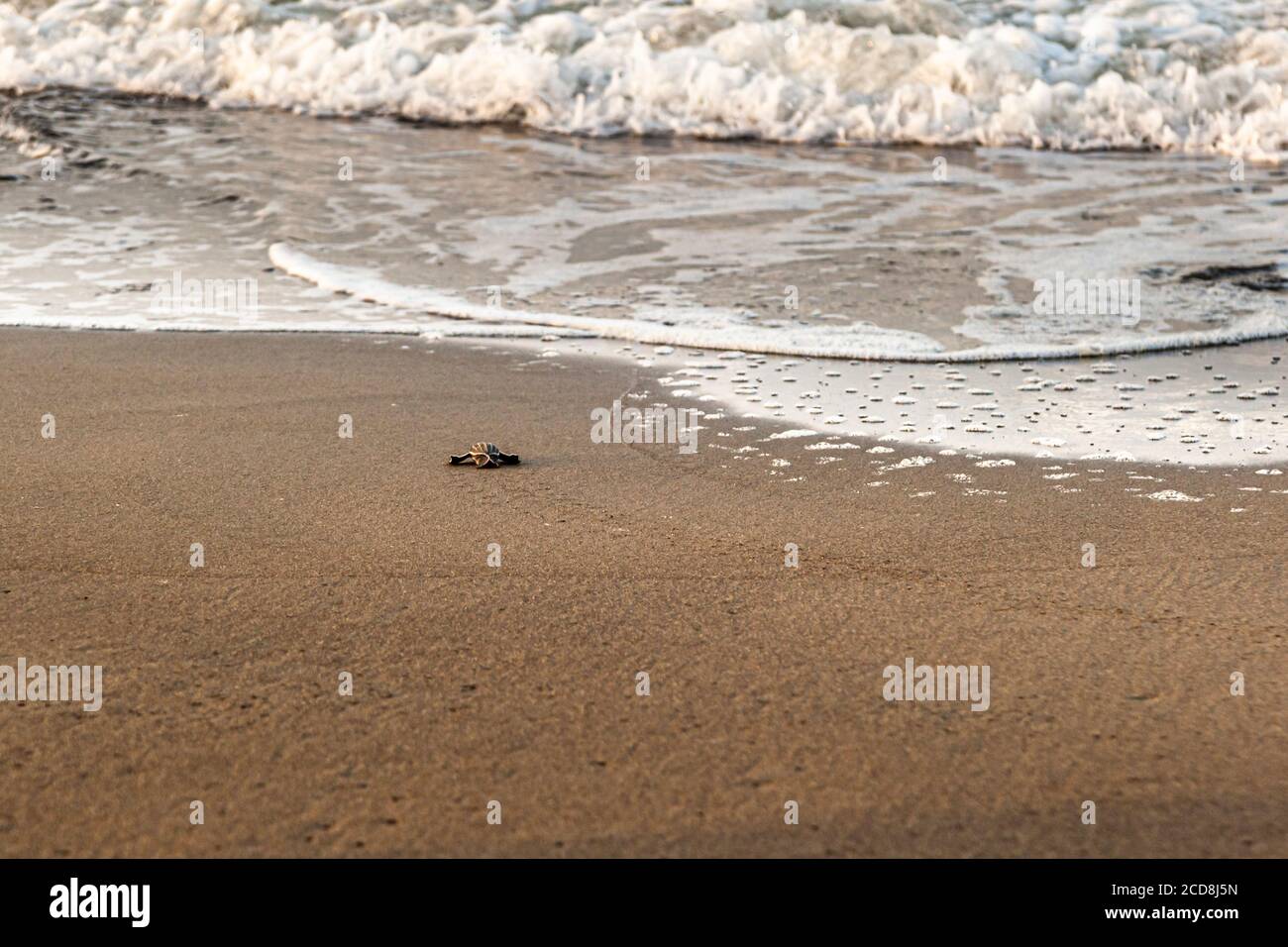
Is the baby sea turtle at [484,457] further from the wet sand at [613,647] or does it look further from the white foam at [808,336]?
the white foam at [808,336]

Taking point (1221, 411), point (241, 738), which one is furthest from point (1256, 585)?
point (241, 738)

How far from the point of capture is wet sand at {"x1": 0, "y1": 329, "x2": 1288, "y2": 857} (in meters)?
2.00

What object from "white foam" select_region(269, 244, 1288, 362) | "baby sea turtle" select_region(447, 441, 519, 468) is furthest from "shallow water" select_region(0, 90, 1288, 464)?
"baby sea turtle" select_region(447, 441, 519, 468)

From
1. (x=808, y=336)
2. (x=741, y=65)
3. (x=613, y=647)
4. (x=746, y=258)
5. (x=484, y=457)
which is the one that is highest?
(x=741, y=65)

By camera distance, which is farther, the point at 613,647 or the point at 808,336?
the point at 808,336

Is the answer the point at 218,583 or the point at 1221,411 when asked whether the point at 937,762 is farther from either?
the point at 1221,411

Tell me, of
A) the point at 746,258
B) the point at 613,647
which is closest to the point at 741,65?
the point at 746,258

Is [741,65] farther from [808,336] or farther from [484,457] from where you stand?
[484,457]

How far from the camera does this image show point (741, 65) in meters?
11.8

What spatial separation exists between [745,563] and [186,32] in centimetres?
1200

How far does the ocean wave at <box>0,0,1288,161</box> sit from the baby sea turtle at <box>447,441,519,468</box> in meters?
7.57

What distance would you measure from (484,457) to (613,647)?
1.25 meters

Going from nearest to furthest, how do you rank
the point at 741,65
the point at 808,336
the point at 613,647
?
the point at 613,647 → the point at 808,336 → the point at 741,65

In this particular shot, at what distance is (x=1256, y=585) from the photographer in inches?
113
